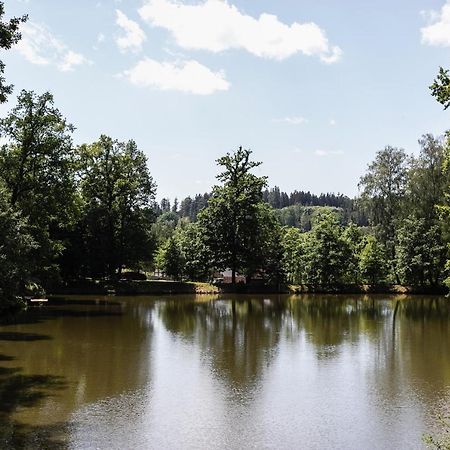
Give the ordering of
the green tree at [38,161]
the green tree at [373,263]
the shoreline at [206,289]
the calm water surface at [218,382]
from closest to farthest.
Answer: the calm water surface at [218,382], the green tree at [38,161], the shoreline at [206,289], the green tree at [373,263]

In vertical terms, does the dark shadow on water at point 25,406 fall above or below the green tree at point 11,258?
below

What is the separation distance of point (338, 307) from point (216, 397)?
29.9 m

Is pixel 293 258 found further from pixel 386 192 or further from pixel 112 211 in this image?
pixel 112 211

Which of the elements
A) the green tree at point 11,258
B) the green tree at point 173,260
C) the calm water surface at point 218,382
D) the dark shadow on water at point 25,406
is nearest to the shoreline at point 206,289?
the green tree at point 173,260

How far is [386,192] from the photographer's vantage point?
212 feet

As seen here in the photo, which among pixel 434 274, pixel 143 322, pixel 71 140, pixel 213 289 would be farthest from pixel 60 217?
pixel 434 274

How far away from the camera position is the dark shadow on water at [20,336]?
78.0 feet

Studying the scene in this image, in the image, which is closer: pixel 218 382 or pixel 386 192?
pixel 218 382

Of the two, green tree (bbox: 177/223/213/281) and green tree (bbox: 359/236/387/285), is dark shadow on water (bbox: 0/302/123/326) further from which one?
green tree (bbox: 359/236/387/285)

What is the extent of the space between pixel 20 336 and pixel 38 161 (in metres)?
16.7

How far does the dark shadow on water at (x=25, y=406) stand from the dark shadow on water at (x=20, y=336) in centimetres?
609

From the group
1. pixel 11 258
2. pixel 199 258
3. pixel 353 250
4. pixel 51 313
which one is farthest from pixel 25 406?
pixel 353 250

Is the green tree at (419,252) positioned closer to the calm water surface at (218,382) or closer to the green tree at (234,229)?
the green tree at (234,229)

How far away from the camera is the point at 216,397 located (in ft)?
49.3
